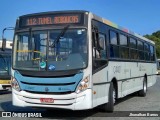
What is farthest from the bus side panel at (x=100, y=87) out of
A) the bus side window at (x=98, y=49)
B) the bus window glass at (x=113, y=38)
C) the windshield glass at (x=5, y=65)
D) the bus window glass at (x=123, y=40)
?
the windshield glass at (x=5, y=65)

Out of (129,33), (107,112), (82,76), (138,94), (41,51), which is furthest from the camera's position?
(138,94)

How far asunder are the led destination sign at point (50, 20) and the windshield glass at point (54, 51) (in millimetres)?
272

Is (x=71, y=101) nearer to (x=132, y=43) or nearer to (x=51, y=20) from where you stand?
(x=51, y=20)

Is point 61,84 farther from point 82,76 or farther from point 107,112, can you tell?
point 107,112

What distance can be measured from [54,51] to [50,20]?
0.94 m

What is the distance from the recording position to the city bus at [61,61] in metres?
9.33

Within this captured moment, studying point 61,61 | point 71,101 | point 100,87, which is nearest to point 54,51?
point 61,61

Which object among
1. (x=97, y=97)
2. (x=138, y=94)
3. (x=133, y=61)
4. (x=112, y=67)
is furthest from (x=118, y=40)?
(x=138, y=94)

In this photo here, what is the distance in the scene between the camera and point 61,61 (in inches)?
377

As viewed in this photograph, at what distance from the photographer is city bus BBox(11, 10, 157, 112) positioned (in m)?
9.33

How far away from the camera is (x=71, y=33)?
967 cm

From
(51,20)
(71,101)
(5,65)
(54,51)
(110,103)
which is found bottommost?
(110,103)

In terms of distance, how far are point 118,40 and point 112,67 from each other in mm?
1586

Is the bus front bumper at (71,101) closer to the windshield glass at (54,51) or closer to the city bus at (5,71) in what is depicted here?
the windshield glass at (54,51)
